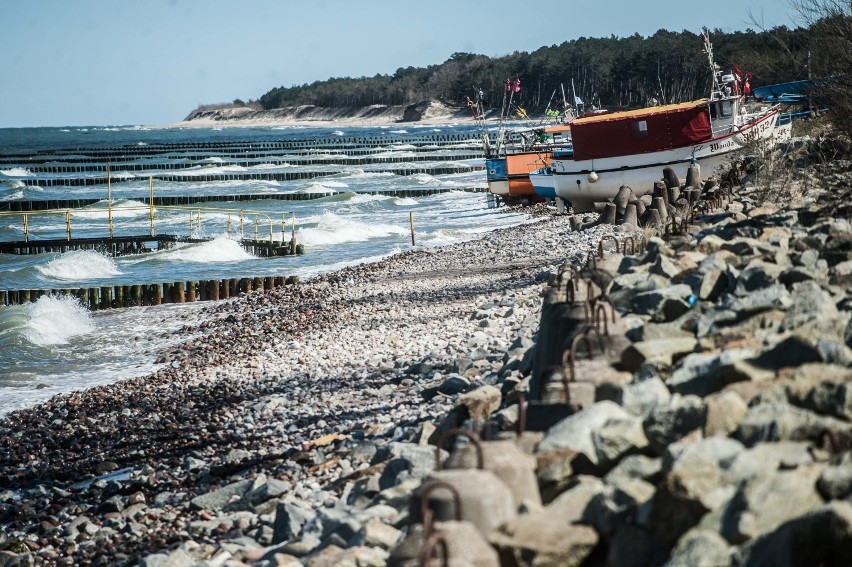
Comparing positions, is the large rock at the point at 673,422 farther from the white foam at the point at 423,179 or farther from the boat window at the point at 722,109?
the white foam at the point at 423,179

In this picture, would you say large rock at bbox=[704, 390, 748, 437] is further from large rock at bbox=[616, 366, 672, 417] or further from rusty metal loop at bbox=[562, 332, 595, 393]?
rusty metal loop at bbox=[562, 332, 595, 393]

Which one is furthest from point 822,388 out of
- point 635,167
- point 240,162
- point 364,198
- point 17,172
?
point 17,172

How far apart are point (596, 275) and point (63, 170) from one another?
241ft

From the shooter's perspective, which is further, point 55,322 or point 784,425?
point 55,322

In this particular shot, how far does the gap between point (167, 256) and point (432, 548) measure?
23873 millimetres

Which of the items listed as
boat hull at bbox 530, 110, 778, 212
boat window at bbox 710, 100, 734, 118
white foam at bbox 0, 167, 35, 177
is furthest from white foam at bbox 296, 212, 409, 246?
white foam at bbox 0, 167, 35, 177

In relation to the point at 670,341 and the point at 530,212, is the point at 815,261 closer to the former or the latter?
the point at 670,341

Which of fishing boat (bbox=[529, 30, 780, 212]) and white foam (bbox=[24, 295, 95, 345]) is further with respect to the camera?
fishing boat (bbox=[529, 30, 780, 212])

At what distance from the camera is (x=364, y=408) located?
9.41 metres

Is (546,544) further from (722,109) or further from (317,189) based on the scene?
(317,189)

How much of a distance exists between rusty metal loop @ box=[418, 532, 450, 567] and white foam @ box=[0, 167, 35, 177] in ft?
240

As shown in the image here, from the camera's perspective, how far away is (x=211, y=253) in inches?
1041

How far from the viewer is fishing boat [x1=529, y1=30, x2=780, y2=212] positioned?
80.9 ft

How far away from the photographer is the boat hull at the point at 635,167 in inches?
968
